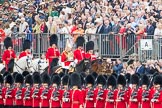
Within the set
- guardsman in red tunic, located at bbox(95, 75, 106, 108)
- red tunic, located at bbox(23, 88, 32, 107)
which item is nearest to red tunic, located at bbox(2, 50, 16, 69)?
red tunic, located at bbox(23, 88, 32, 107)

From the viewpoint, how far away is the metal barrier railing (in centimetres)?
3928

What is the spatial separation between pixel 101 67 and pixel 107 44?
1995mm

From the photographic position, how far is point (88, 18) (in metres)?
42.8

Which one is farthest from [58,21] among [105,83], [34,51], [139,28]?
[105,83]

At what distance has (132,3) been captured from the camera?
43.2 m

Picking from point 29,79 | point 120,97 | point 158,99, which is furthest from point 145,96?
point 29,79

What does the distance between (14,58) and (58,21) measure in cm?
337

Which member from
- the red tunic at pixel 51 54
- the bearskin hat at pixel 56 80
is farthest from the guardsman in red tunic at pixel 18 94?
the red tunic at pixel 51 54

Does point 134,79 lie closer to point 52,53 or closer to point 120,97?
point 120,97

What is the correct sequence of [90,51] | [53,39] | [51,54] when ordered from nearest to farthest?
[90,51] < [51,54] < [53,39]

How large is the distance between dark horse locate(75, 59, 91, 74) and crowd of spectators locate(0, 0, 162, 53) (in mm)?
1899

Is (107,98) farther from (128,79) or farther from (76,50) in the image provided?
(76,50)

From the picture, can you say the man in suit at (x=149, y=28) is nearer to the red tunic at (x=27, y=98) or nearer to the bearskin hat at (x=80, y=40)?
the bearskin hat at (x=80, y=40)

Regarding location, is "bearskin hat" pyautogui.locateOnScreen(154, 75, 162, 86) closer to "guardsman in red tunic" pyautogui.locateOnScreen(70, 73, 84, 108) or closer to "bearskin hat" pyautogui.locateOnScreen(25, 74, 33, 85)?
"guardsman in red tunic" pyautogui.locateOnScreen(70, 73, 84, 108)
